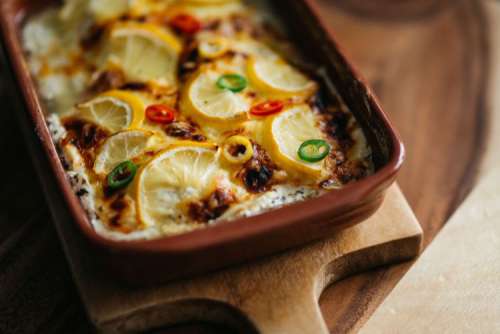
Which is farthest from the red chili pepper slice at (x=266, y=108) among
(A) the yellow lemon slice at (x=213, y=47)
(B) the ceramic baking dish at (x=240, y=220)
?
(A) the yellow lemon slice at (x=213, y=47)

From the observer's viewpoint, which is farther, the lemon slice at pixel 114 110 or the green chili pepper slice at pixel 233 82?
the green chili pepper slice at pixel 233 82

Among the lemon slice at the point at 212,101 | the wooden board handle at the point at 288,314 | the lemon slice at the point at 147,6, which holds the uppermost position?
the lemon slice at the point at 147,6

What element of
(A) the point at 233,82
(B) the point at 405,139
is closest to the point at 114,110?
(A) the point at 233,82

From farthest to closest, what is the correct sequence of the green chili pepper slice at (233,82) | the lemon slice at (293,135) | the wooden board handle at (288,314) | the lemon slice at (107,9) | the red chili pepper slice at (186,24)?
the lemon slice at (107,9) → the red chili pepper slice at (186,24) → the green chili pepper slice at (233,82) → the lemon slice at (293,135) → the wooden board handle at (288,314)

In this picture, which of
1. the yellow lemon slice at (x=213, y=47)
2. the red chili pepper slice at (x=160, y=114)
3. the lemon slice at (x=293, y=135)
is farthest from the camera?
the yellow lemon slice at (x=213, y=47)

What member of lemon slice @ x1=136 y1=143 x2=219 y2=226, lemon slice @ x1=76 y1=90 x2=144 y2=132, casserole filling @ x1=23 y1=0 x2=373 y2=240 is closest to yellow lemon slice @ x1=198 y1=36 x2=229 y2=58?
casserole filling @ x1=23 y1=0 x2=373 y2=240

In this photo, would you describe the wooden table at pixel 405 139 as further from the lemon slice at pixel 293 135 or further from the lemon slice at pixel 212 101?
the lemon slice at pixel 212 101

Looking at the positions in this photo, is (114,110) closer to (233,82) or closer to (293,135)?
(233,82)

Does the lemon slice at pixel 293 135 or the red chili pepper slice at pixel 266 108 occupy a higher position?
the red chili pepper slice at pixel 266 108
